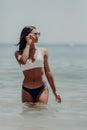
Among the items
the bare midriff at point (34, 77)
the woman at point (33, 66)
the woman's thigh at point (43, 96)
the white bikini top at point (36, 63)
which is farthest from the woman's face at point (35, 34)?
the woman's thigh at point (43, 96)

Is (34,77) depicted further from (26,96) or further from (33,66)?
(26,96)

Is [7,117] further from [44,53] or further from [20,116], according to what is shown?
[44,53]

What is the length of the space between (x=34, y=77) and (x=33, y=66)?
8.5 inches

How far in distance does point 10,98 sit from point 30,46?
3531 millimetres

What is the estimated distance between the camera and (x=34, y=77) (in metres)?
7.54

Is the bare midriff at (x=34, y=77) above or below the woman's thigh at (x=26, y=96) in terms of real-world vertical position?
above

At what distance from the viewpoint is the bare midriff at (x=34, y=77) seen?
7.47m

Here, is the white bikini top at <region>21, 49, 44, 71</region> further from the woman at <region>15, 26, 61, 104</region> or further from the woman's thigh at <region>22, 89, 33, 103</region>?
the woman's thigh at <region>22, 89, 33, 103</region>

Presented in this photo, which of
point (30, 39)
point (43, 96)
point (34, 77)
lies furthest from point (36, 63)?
point (43, 96)

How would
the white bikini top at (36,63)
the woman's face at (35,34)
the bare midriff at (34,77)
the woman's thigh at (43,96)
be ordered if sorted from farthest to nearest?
the woman's thigh at (43,96)
the bare midriff at (34,77)
the white bikini top at (36,63)
the woman's face at (35,34)

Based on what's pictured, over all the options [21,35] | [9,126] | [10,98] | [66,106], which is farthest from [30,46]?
[10,98]

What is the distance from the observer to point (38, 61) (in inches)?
290

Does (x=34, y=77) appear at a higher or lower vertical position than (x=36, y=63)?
lower

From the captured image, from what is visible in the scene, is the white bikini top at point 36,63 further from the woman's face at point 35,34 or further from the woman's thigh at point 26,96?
the woman's thigh at point 26,96
